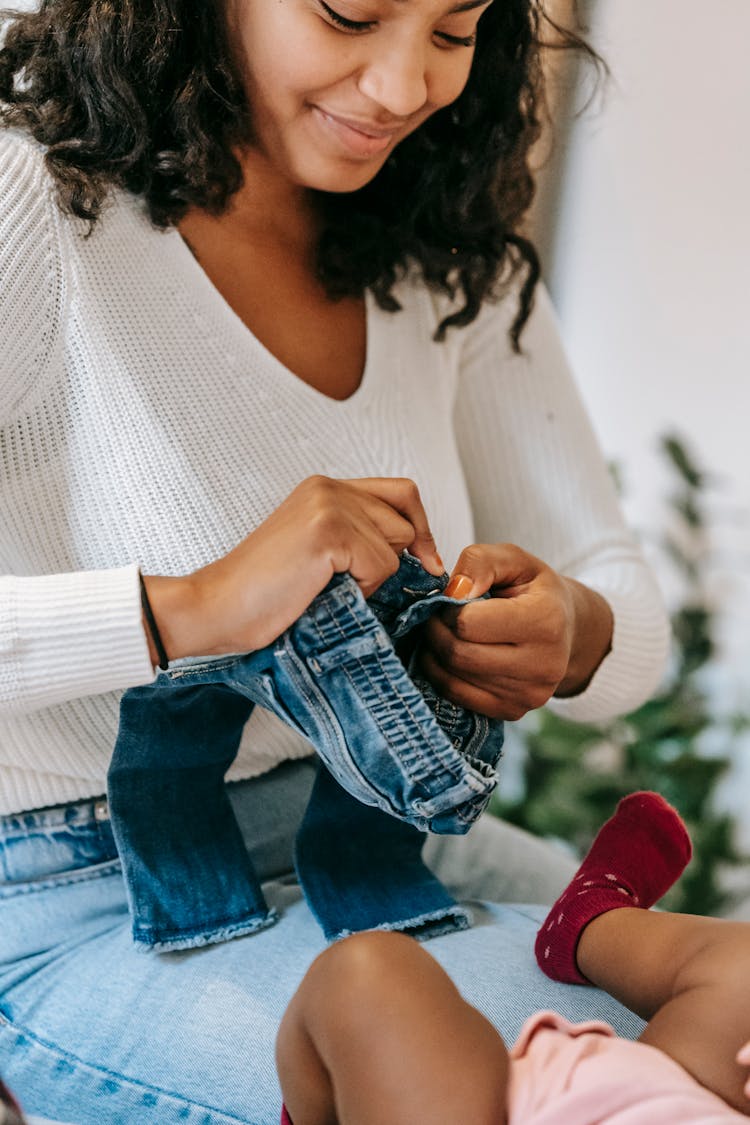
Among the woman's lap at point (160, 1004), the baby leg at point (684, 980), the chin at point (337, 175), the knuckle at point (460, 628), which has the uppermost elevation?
the chin at point (337, 175)

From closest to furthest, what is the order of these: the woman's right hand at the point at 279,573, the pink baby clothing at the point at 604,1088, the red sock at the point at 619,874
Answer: the pink baby clothing at the point at 604,1088, the woman's right hand at the point at 279,573, the red sock at the point at 619,874

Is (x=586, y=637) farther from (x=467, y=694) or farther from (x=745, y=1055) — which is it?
(x=745, y=1055)

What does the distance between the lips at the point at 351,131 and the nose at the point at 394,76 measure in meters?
0.04

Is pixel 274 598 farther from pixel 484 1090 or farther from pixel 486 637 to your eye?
pixel 484 1090

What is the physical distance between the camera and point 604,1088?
649 mm

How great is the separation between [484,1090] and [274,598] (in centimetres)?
33

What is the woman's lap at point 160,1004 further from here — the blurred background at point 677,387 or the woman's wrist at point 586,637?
the blurred background at point 677,387

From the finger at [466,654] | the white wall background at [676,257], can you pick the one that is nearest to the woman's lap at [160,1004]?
the finger at [466,654]

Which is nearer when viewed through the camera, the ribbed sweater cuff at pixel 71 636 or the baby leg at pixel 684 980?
the baby leg at pixel 684 980

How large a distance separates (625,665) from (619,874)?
315 millimetres

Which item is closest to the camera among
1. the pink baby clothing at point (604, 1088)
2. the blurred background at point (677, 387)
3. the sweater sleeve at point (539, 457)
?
the pink baby clothing at point (604, 1088)

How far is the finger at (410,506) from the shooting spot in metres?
0.86

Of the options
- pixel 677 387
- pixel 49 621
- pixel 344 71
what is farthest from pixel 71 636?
pixel 677 387

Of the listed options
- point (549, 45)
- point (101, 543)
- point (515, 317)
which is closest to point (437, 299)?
point (515, 317)
